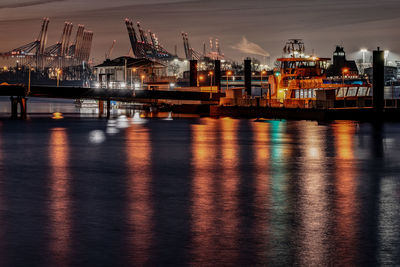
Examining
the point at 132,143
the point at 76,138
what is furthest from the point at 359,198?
the point at 76,138

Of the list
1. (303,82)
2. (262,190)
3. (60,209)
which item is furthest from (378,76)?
(60,209)

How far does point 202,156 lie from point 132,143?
8.98 metres

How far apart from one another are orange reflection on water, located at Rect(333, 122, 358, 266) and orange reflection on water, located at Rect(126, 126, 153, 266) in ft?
10.6

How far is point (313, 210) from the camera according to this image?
1536cm

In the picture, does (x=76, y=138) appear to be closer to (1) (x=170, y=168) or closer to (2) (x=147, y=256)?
(1) (x=170, y=168)

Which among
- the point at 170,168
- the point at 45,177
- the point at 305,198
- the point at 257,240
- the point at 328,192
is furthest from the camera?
the point at 170,168

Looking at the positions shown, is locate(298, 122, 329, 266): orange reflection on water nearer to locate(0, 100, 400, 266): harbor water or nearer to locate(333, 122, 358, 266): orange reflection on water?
locate(0, 100, 400, 266): harbor water

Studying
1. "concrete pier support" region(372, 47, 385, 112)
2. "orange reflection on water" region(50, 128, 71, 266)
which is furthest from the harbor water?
"concrete pier support" region(372, 47, 385, 112)

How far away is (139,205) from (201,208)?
1.52 m

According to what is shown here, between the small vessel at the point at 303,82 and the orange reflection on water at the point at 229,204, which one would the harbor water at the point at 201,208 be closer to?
the orange reflection on water at the point at 229,204

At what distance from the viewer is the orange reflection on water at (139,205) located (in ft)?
38.4

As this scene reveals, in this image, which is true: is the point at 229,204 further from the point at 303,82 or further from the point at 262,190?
the point at 303,82

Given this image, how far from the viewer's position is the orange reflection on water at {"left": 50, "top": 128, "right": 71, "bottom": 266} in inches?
456

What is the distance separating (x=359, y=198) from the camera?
17.3 meters
